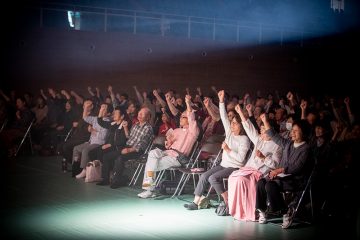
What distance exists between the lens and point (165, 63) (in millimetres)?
18141

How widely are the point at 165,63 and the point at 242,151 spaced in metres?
11.7

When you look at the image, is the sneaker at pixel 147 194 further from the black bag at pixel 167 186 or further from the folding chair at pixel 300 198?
the folding chair at pixel 300 198

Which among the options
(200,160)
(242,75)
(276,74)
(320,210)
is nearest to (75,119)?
(200,160)

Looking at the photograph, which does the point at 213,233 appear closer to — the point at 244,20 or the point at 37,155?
the point at 37,155

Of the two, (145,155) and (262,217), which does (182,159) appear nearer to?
(145,155)

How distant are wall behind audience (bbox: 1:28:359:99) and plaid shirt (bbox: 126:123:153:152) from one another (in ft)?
27.4

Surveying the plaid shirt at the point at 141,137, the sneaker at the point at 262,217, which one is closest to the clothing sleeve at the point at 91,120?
the plaid shirt at the point at 141,137

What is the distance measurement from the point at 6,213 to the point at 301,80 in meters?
15.7

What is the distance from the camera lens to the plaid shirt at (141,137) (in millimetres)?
8352

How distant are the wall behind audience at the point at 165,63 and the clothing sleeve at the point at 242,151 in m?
10.5

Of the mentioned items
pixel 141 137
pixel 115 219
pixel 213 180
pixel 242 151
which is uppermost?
pixel 141 137

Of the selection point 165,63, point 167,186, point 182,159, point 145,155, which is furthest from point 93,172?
point 165,63

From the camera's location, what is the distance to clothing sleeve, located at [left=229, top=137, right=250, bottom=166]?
6.70 metres

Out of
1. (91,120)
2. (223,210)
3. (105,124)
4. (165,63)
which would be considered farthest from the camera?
(165,63)
